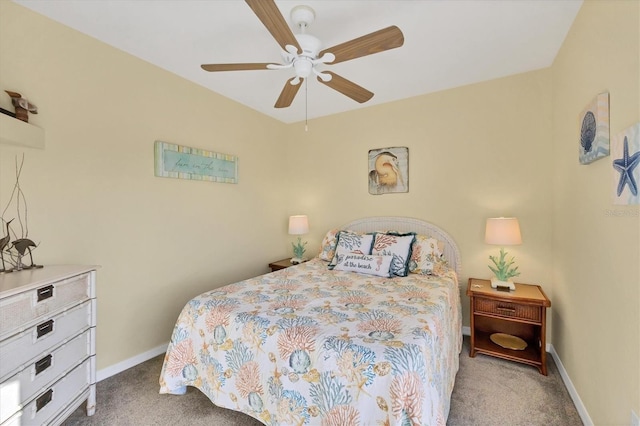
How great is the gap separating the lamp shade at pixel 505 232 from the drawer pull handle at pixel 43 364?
322 cm

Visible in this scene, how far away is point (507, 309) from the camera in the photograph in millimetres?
2350

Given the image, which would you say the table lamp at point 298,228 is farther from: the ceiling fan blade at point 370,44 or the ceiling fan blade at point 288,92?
the ceiling fan blade at point 370,44

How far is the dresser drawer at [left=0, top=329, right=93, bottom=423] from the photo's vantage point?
1262 mm

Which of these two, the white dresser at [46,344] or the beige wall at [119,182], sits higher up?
the beige wall at [119,182]

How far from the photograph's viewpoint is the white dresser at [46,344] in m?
1.29

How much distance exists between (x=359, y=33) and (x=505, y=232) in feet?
6.82

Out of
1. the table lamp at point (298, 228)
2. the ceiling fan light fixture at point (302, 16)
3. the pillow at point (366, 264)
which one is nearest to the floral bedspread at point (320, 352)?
the pillow at point (366, 264)

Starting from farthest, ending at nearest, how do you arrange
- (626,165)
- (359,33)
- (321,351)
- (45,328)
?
(359,33)
(45,328)
(321,351)
(626,165)

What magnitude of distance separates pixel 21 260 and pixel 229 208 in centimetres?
177

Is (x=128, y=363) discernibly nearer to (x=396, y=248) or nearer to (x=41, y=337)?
(x=41, y=337)

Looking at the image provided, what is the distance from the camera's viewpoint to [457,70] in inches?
104

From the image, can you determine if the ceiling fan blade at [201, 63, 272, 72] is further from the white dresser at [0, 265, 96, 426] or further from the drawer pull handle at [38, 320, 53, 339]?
the drawer pull handle at [38, 320, 53, 339]

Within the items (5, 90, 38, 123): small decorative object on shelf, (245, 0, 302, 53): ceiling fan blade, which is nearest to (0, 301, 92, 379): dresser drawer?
(5, 90, 38, 123): small decorative object on shelf

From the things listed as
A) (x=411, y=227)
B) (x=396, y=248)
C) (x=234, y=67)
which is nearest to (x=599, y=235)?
(x=396, y=248)
